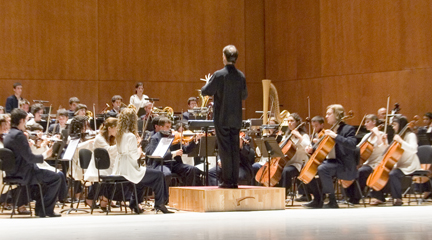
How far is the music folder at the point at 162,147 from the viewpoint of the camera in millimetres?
8250

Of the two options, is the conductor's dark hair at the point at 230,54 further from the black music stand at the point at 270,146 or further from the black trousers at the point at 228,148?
the black music stand at the point at 270,146

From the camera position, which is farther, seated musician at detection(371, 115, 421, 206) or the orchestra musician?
the orchestra musician

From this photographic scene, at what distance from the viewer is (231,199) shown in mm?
7445

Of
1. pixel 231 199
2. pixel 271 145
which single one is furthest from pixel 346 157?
pixel 231 199

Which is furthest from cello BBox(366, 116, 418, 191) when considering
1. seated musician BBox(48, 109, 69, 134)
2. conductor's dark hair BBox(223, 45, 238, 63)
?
seated musician BBox(48, 109, 69, 134)

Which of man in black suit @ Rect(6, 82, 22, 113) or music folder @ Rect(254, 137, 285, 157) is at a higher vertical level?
man in black suit @ Rect(6, 82, 22, 113)

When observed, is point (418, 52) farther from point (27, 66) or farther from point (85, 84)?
point (27, 66)

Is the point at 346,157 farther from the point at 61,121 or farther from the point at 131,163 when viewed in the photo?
the point at 61,121

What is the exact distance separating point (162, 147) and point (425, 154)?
336cm

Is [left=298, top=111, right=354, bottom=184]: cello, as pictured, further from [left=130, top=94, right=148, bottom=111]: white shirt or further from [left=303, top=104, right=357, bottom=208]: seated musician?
[left=130, top=94, right=148, bottom=111]: white shirt

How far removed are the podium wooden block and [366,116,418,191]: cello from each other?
160cm

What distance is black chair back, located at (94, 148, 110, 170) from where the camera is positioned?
7676 millimetres

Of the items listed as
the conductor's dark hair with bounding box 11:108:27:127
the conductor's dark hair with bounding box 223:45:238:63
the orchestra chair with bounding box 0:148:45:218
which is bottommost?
the orchestra chair with bounding box 0:148:45:218

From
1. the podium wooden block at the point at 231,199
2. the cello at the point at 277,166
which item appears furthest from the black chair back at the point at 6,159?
the cello at the point at 277,166
